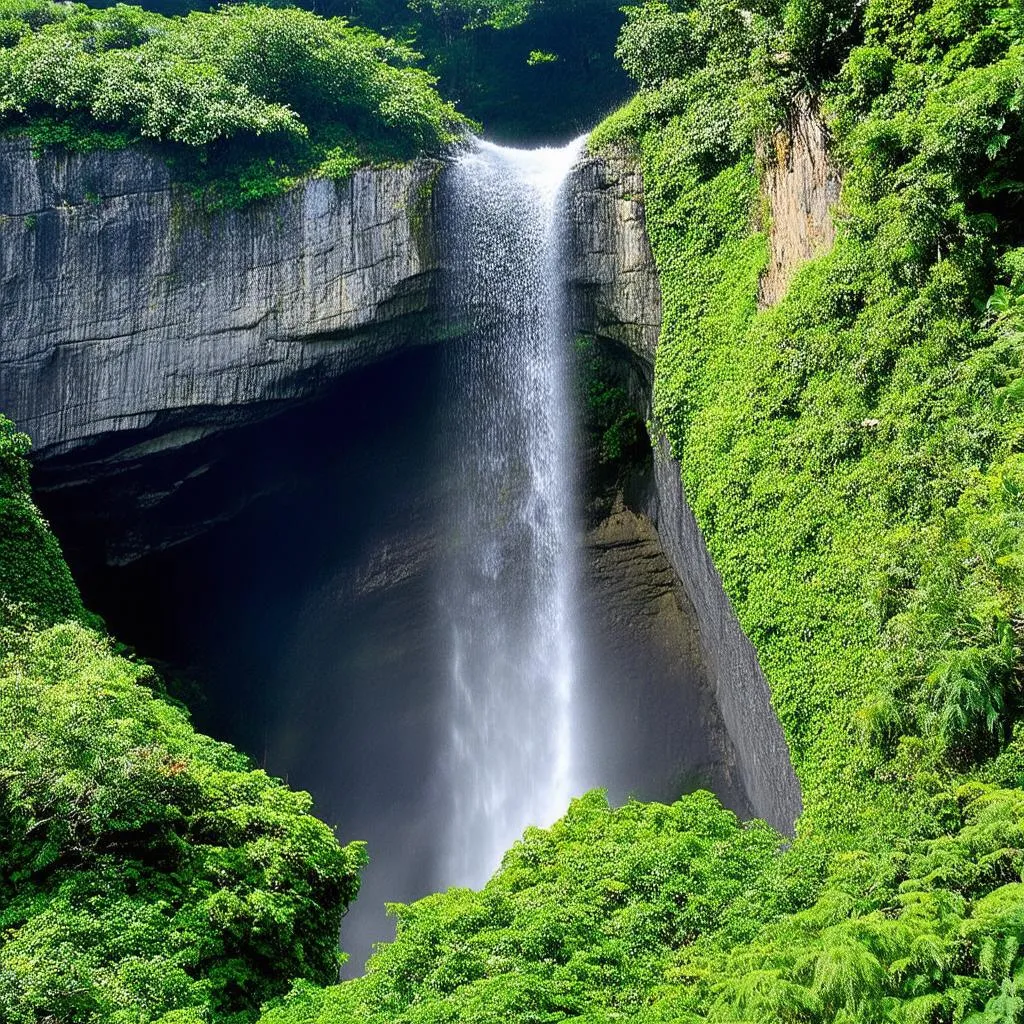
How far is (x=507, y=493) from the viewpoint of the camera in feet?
54.4

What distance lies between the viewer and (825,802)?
306 inches

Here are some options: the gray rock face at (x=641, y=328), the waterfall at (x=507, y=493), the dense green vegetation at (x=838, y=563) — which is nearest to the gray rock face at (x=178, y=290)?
the waterfall at (x=507, y=493)

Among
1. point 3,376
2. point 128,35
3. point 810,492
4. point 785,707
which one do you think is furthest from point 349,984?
point 128,35

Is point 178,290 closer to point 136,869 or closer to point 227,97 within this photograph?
point 227,97

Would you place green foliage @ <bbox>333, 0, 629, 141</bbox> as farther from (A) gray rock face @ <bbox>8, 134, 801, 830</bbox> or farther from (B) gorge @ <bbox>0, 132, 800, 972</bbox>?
(A) gray rock face @ <bbox>8, 134, 801, 830</bbox>

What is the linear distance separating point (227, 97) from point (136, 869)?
12.6 metres

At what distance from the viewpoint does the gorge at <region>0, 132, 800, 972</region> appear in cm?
1495

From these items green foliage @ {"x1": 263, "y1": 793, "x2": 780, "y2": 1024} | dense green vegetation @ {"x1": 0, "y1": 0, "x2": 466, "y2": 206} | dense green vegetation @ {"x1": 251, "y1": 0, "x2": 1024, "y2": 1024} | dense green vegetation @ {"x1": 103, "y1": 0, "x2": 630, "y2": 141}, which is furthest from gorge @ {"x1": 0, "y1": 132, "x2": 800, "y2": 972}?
green foliage @ {"x1": 263, "y1": 793, "x2": 780, "y2": 1024}

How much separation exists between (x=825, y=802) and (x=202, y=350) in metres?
11.8

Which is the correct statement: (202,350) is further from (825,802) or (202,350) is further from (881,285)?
(825,802)

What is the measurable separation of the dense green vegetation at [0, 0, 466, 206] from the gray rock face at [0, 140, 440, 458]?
0.54 m

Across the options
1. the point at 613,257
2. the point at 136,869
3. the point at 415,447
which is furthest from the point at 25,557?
the point at 613,257

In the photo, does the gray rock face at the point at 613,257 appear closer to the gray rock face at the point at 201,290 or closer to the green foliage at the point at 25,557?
the gray rock face at the point at 201,290

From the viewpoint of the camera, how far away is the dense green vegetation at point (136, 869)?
659cm
